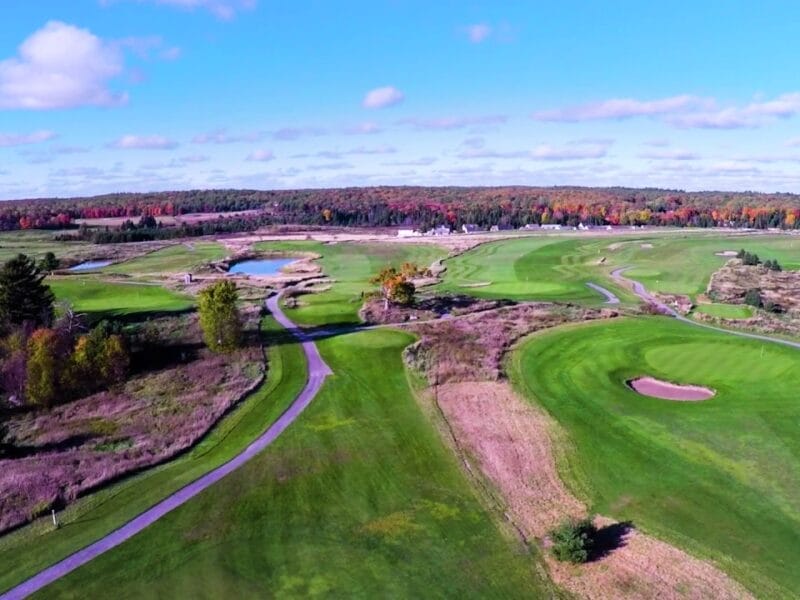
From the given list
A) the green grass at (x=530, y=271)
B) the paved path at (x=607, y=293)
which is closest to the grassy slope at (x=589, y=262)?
the green grass at (x=530, y=271)

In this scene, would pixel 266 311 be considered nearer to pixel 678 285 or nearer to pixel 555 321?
pixel 555 321

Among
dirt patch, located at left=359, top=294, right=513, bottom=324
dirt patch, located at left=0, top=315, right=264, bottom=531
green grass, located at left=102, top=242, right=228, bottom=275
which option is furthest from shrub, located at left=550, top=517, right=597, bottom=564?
green grass, located at left=102, top=242, right=228, bottom=275

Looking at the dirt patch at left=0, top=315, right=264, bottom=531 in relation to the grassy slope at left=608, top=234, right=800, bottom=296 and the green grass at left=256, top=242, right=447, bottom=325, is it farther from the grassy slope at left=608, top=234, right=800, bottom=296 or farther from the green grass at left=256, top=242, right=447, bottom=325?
the grassy slope at left=608, top=234, right=800, bottom=296

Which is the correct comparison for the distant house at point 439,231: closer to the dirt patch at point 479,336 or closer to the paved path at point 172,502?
the dirt patch at point 479,336

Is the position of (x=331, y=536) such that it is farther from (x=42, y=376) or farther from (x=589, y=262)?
(x=589, y=262)

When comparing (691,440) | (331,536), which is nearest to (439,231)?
(691,440)
